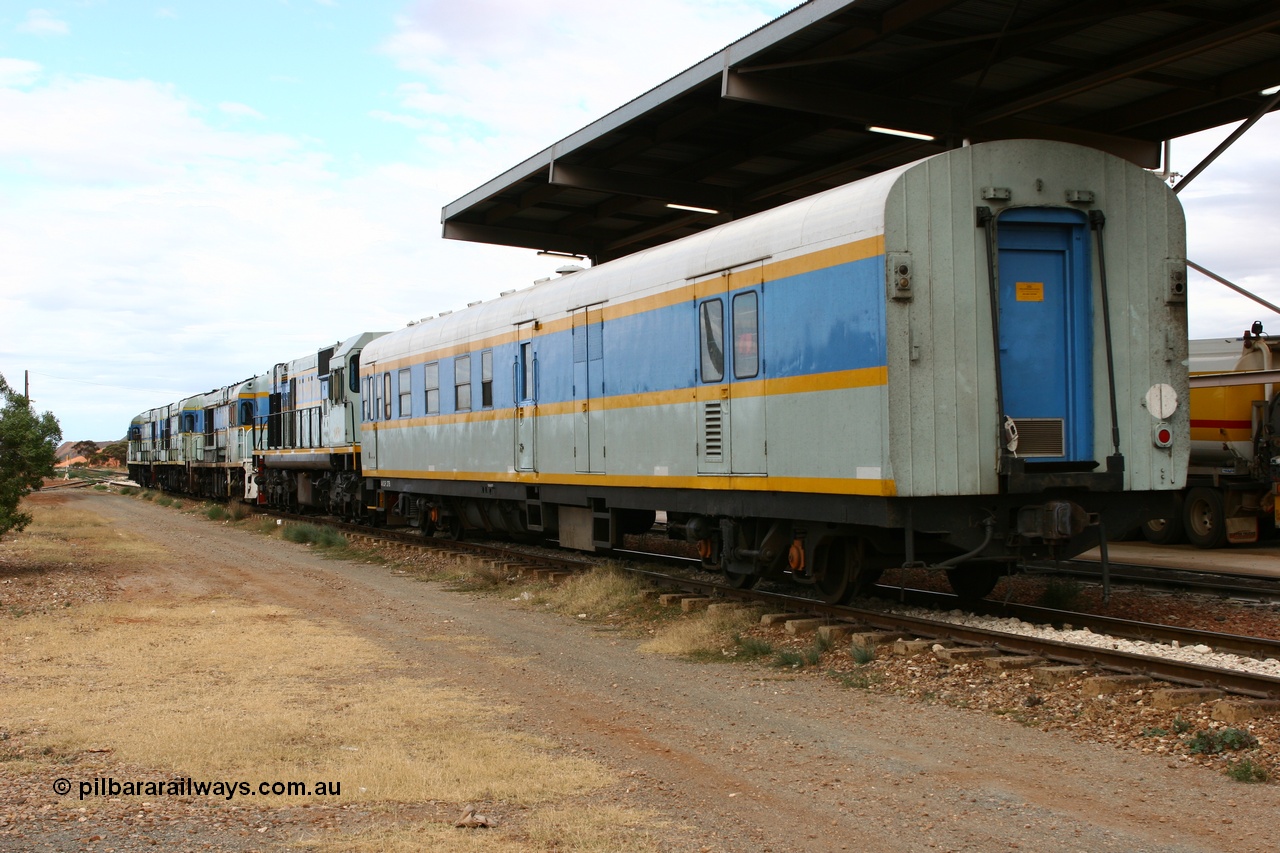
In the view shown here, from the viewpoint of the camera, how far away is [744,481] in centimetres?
1040

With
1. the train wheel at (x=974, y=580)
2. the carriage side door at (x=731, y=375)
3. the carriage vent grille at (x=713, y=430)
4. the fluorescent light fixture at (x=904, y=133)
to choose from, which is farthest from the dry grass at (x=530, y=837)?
the fluorescent light fixture at (x=904, y=133)

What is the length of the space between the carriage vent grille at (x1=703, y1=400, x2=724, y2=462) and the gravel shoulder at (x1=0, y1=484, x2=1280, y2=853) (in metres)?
2.26

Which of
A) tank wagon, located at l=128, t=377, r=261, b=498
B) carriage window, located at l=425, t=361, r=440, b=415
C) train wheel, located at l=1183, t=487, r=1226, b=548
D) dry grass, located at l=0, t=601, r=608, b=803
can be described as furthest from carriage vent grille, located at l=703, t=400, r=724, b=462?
tank wagon, located at l=128, t=377, r=261, b=498

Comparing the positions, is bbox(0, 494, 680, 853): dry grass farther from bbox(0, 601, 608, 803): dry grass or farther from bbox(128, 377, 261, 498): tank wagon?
bbox(128, 377, 261, 498): tank wagon

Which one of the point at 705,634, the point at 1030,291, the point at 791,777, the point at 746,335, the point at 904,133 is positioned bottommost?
the point at 791,777

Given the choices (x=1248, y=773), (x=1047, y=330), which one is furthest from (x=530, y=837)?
(x=1047, y=330)

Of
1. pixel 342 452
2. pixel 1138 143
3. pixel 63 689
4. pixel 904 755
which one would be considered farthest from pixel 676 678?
pixel 342 452

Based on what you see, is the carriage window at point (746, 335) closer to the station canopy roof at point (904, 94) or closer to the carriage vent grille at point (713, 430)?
the carriage vent grille at point (713, 430)

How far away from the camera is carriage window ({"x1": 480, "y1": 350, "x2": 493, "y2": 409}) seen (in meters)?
16.2

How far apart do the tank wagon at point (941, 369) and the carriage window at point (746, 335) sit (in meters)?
0.03

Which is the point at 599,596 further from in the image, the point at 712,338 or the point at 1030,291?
the point at 1030,291

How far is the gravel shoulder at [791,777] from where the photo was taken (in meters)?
4.93

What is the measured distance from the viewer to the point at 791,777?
Result: 229 inches

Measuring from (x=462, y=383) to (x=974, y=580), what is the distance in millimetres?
9320
